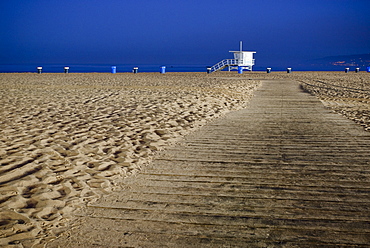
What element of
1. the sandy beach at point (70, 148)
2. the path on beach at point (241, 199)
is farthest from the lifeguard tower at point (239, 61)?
the path on beach at point (241, 199)

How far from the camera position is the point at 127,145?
5.89 m

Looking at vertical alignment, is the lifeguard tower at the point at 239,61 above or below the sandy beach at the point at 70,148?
above

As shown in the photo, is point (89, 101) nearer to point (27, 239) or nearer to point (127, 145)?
point (127, 145)

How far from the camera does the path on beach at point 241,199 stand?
9.47 ft

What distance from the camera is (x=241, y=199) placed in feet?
12.1

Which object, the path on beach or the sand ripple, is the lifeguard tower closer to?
the sand ripple

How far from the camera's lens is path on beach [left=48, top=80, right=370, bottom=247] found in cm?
289

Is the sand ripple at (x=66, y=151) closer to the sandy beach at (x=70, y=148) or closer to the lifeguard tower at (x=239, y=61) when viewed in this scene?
the sandy beach at (x=70, y=148)

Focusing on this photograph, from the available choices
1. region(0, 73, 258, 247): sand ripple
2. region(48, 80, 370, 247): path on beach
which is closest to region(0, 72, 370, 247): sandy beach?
region(0, 73, 258, 247): sand ripple

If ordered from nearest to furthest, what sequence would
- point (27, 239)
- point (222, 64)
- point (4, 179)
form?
point (27, 239) < point (4, 179) < point (222, 64)

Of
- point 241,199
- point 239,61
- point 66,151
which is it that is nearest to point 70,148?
point 66,151

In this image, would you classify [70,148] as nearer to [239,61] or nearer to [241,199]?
[241,199]

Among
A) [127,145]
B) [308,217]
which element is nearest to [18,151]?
[127,145]

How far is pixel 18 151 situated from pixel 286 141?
4632 mm
